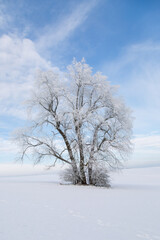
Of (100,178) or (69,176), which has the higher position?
(69,176)

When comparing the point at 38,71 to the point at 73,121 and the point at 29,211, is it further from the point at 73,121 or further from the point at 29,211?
the point at 29,211

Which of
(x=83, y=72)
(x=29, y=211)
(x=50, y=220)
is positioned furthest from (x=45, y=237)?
(x=83, y=72)

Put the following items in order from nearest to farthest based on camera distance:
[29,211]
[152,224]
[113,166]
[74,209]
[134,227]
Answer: [134,227] < [152,224] < [29,211] < [74,209] < [113,166]

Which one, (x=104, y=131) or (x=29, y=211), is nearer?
(x=29, y=211)

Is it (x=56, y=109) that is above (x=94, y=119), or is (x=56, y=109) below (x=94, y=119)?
above

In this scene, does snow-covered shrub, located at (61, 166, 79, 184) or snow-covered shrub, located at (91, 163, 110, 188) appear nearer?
snow-covered shrub, located at (91, 163, 110, 188)

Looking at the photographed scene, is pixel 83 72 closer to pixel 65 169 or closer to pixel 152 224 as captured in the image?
pixel 65 169

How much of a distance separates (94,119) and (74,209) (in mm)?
9064

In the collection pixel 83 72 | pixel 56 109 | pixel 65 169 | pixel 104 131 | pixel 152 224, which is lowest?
pixel 152 224

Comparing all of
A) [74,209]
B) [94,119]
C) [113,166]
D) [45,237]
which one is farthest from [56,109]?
[45,237]

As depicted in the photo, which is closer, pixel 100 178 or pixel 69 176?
pixel 100 178

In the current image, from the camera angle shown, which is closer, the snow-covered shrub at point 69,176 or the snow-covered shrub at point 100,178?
the snow-covered shrub at point 100,178

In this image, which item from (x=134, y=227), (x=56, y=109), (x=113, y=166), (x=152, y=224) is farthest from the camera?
(x=56, y=109)

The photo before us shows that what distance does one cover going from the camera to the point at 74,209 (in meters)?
7.18
